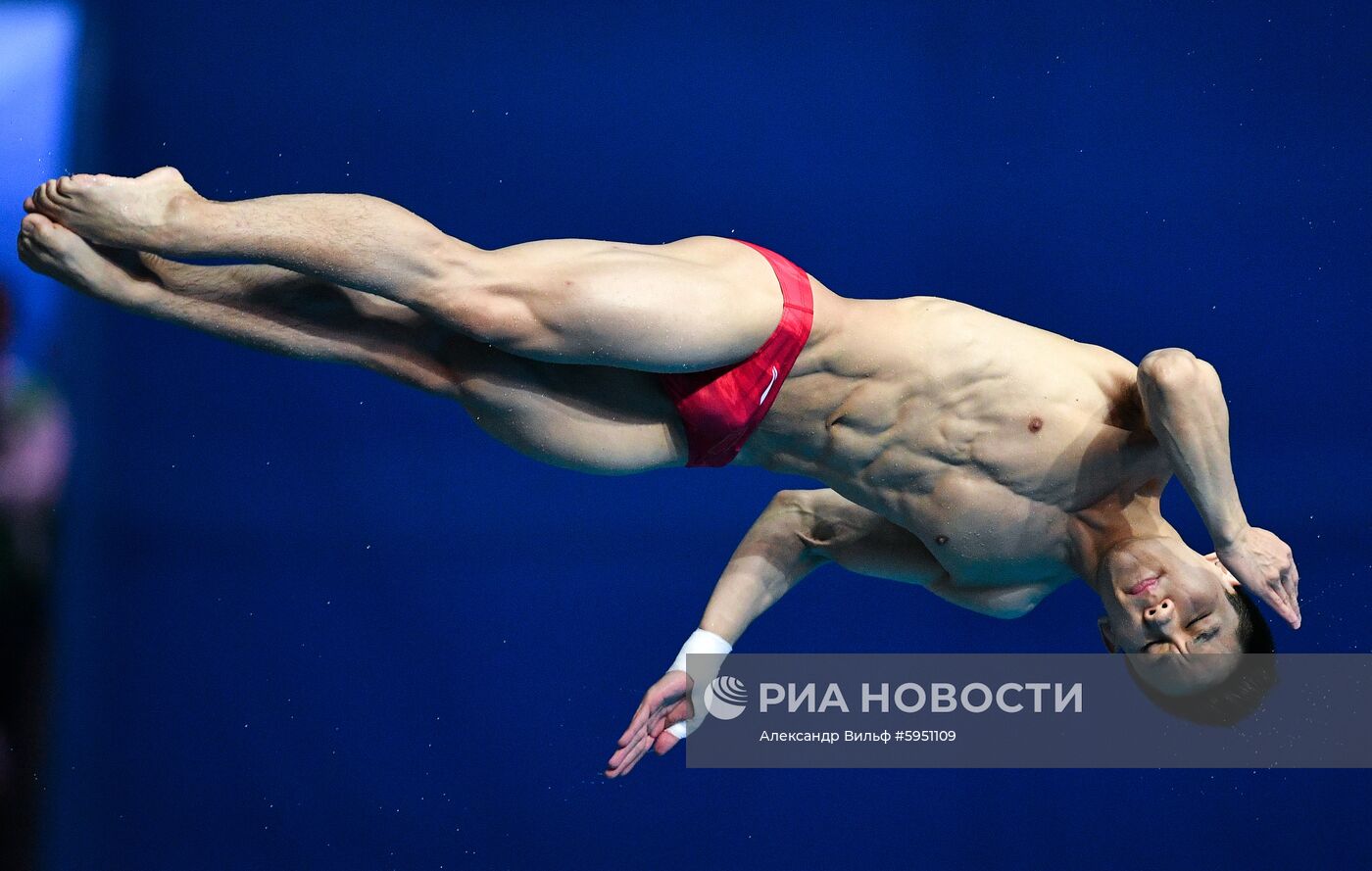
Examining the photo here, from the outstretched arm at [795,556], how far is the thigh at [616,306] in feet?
2.36

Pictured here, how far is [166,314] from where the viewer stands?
2.08 m

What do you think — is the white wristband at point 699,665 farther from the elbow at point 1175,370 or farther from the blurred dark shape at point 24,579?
the blurred dark shape at point 24,579

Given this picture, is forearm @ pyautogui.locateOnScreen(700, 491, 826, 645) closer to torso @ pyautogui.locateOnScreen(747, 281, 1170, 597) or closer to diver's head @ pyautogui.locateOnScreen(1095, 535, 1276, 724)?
torso @ pyautogui.locateOnScreen(747, 281, 1170, 597)

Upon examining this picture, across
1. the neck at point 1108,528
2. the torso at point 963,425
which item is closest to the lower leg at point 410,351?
the torso at point 963,425

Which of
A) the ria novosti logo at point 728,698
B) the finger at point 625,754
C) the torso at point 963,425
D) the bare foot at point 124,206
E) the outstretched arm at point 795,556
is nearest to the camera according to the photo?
the bare foot at point 124,206

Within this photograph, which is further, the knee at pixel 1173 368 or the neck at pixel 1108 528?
the neck at pixel 1108 528

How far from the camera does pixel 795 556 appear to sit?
111 inches

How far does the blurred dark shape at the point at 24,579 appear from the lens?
3.34 meters

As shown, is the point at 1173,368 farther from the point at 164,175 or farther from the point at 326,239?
the point at 164,175

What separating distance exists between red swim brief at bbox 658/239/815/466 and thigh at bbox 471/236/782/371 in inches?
3.0

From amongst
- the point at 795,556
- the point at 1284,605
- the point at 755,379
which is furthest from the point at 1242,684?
the point at 755,379

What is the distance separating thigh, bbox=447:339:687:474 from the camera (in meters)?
2.21

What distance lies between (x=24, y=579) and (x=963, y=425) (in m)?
2.23

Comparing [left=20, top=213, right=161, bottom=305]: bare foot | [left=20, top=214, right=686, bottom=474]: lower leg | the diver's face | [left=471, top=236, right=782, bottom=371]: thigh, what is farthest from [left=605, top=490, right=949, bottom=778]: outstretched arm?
[left=20, top=213, right=161, bottom=305]: bare foot
